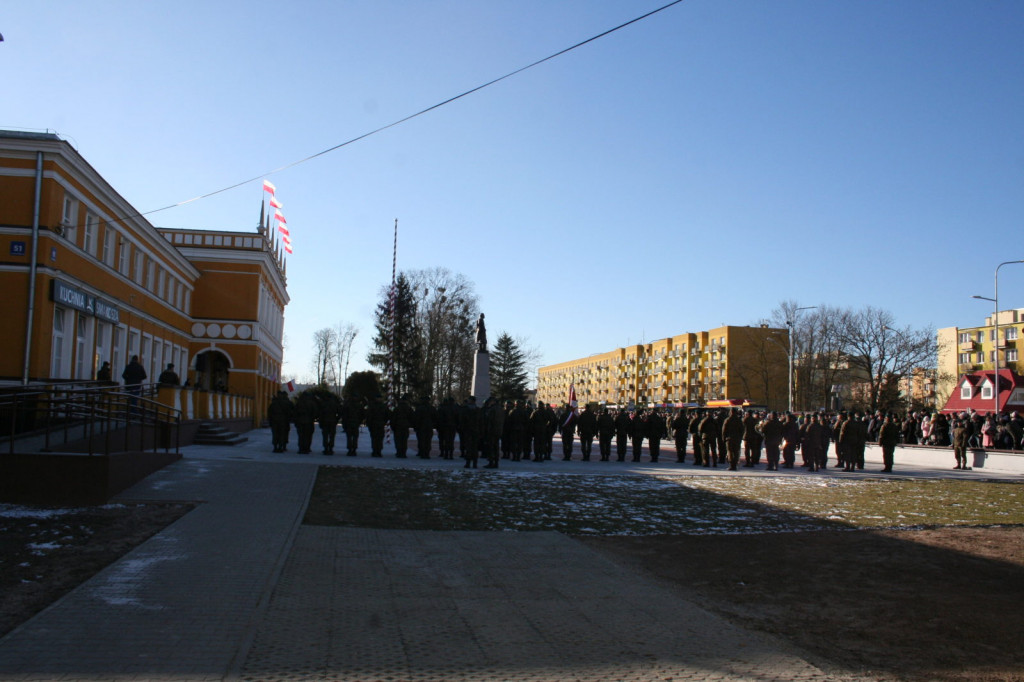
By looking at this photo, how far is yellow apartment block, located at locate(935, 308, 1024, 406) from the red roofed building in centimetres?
5390

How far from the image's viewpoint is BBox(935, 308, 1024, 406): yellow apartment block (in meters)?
95.1

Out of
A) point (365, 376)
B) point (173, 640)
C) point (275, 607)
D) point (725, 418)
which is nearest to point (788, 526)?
point (275, 607)

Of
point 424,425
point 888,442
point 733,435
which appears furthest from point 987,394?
point 424,425

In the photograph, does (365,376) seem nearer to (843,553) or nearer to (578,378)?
(843,553)

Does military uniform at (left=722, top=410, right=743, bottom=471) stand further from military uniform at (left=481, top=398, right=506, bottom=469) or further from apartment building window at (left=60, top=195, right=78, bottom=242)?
apartment building window at (left=60, top=195, right=78, bottom=242)

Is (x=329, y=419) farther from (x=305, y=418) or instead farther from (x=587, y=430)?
(x=587, y=430)

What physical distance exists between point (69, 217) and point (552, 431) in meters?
15.7

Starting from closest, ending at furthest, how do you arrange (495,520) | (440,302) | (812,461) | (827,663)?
(827,663) → (495,520) → (812,461) → (440,302)

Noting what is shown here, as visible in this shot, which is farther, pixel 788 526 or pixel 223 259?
pixel 223 259

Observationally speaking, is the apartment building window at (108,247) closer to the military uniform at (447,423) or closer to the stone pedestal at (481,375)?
the military uniform at (447,423)

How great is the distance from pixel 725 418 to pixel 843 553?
588 inches

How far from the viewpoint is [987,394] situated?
39000 millimetres

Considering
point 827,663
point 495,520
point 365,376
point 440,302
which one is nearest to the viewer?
point 827,663

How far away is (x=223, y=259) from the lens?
1646 inches
